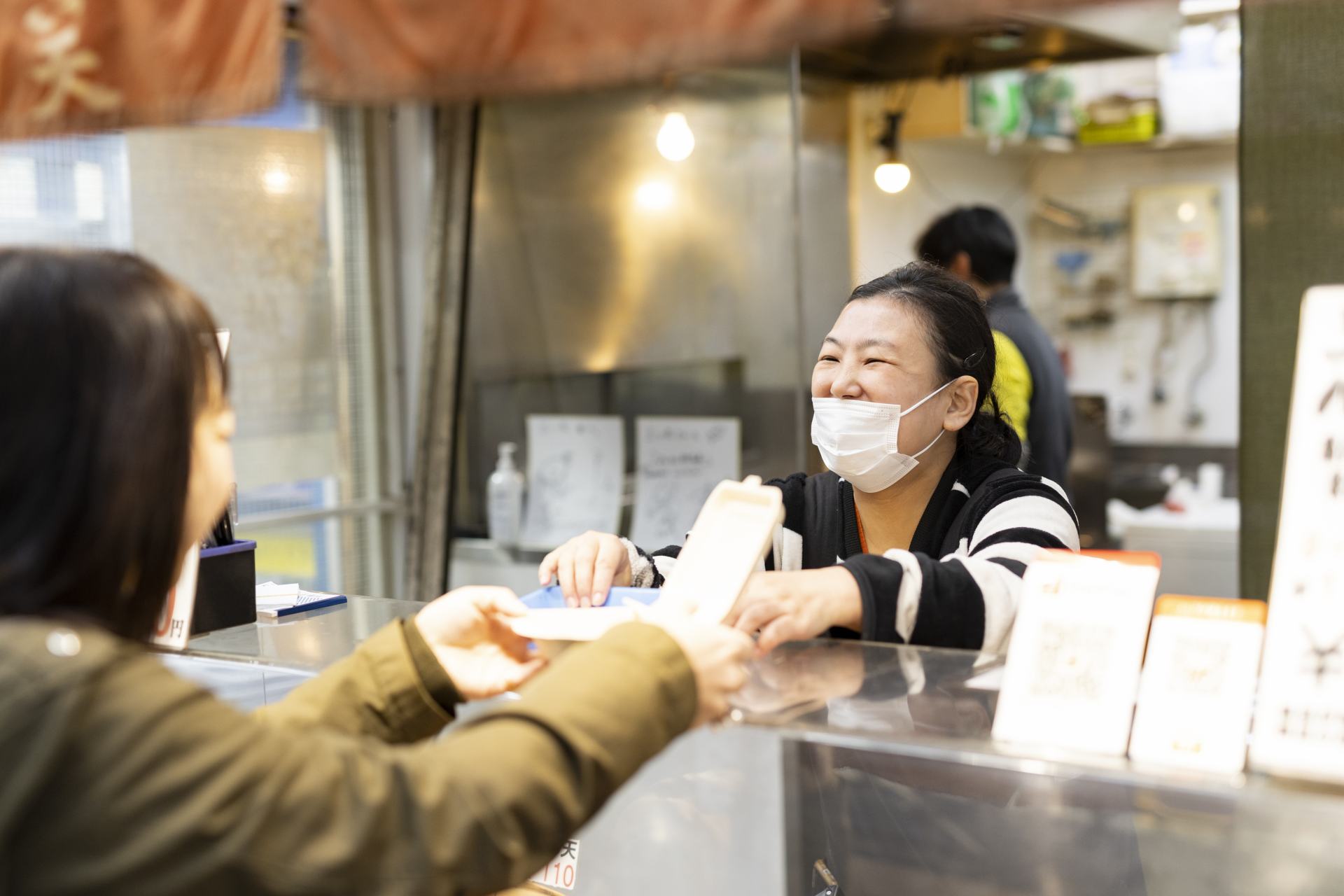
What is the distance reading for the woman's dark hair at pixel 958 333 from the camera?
193cm

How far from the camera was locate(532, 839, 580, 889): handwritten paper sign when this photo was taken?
168cm

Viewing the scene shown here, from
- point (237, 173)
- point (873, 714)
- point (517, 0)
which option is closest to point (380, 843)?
point (873, 714)

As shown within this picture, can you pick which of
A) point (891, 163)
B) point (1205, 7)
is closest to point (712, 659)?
point (891, 163)

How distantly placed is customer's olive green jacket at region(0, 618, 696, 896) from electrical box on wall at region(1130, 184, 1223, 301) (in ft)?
17.6

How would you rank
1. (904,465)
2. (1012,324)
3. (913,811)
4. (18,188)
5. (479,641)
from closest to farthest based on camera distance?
(479,641), (913,811), (904,465), (18,188), (1012,324)

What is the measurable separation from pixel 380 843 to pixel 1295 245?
2474 millimetres

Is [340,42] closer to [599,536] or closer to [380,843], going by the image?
[599,536]

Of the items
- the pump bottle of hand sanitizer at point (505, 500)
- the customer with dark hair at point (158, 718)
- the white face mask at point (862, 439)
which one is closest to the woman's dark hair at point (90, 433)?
the customer with dark hair at point (158, 718)

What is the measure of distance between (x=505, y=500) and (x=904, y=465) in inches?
102

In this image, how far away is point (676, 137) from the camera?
4023 millimetres

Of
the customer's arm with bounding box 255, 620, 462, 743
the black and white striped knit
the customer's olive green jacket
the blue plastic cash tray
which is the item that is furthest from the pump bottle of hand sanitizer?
the customer's olive green jacket

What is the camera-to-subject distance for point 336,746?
0.92 m

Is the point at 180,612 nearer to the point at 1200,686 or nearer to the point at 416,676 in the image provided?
the point at 416,676

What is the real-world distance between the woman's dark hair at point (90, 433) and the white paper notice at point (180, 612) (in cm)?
70
